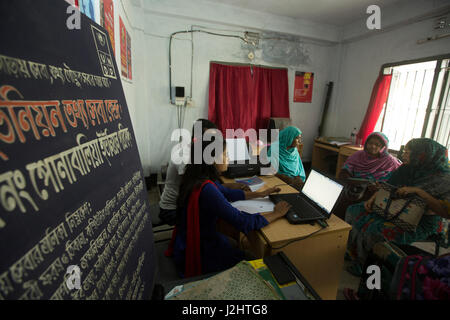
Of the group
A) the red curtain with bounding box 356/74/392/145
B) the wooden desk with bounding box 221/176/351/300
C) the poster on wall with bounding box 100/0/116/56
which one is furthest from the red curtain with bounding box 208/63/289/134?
the wooden desk with bounding box 221/176/351/300

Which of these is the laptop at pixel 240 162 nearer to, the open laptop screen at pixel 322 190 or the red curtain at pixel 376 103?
the open laptop screen at pixel 322 190

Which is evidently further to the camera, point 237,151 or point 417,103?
point 417,103

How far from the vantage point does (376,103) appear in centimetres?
370

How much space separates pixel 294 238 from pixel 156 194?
2.74 metres

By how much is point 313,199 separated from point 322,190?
12cm

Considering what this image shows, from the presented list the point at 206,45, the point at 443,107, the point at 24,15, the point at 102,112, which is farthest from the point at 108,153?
the point at 443,107

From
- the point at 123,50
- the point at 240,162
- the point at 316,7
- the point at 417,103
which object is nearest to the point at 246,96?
the point at 316,7

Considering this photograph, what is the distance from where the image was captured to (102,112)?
2.43 ft

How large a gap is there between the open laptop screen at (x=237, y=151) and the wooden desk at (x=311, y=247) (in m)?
0.93

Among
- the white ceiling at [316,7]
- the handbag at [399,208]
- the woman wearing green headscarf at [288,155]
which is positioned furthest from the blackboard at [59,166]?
the white ceiling at [316,7]

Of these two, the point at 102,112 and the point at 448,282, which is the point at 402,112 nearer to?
the point at 448,282

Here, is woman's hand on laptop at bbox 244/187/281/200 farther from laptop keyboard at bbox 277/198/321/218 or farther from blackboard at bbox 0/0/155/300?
blackboard at bbox 0/0/155/300

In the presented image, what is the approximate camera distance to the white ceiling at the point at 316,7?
3.19 metres

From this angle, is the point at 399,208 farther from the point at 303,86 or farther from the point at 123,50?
the point at 303,86
